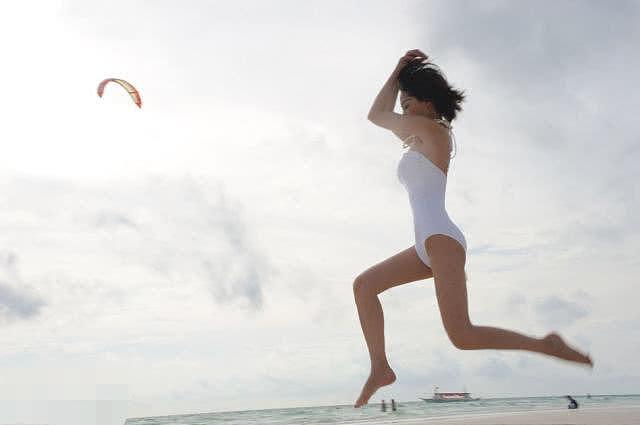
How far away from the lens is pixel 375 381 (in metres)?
4.17

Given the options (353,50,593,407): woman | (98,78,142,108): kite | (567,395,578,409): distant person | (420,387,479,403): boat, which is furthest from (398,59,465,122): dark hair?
(420,387,479,403): boat

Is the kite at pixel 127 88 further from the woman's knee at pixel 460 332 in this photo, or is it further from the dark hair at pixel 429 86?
the woman's knee at pixel 460 332

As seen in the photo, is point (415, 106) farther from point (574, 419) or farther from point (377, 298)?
point (574, 419)

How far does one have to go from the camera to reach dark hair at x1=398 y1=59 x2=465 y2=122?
13.5 feet

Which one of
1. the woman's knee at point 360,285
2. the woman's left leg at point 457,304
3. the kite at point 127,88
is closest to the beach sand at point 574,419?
the woman's left leg at point 457,304

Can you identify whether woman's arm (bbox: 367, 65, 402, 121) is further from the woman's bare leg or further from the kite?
the kite

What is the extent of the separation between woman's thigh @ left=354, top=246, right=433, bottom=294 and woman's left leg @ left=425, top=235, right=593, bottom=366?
0.72ft

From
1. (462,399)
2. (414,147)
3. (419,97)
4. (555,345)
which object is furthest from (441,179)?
(462,399)

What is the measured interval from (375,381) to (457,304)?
2.69 ft

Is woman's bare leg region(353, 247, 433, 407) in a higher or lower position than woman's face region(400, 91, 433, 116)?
lower

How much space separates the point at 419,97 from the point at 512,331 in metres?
1.51

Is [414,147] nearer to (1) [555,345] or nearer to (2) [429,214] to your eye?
(2) [429,214]

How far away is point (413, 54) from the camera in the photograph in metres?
4.18

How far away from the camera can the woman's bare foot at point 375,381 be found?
416cm
